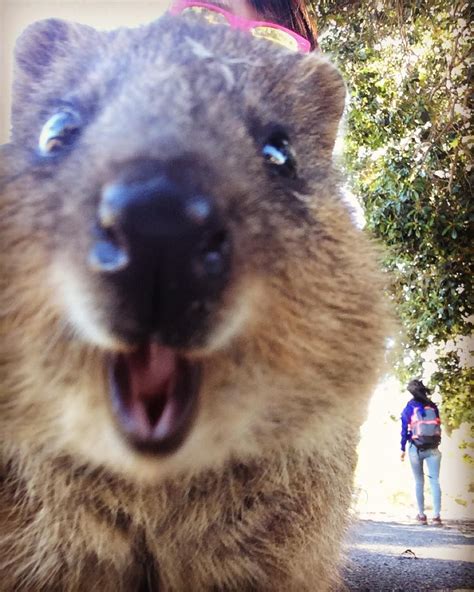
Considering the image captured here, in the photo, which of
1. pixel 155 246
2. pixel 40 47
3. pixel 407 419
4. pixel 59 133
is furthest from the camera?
pixel 407 419

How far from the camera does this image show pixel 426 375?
3.96 ft

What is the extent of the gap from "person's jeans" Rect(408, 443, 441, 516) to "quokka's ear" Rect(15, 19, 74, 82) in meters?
0.86

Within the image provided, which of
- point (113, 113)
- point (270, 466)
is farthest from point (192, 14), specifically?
point (270, 466)

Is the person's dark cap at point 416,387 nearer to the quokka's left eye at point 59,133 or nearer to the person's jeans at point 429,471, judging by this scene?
the person's jeans at point 429,471

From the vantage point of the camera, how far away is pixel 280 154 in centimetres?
92

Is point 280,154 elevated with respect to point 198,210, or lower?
elevated

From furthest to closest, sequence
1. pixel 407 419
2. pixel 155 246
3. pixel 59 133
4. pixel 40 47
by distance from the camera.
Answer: pixel 407 419 < pixel 40 47 < pixel 59 133 < pixel 155 246

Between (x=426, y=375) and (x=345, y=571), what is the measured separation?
38cm

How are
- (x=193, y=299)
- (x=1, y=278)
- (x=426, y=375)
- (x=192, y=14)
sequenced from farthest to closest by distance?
(x=426, y=375) → (x=192, y=14) → (x=1, y=278) → (x=193, y=299)

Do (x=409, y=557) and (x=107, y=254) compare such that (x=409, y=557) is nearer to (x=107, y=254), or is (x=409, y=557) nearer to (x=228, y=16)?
(x=107, y=254)

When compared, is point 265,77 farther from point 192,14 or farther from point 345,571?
point 345,571

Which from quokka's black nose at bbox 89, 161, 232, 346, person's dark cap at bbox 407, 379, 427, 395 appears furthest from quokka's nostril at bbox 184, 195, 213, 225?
person's dark cap at bbox 407, 379, 427, 395

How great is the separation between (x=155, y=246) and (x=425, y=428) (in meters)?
0.72

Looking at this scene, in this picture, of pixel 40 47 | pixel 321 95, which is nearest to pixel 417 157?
pixel 321 95
